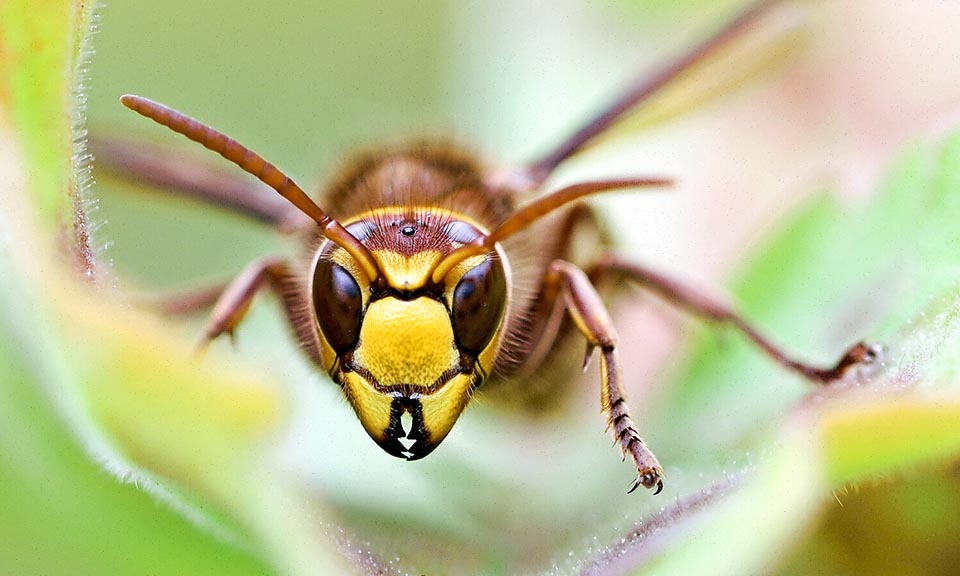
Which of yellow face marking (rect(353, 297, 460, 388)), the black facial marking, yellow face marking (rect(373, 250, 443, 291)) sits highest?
yellow face marking (rect(373, 250, 443, 291))

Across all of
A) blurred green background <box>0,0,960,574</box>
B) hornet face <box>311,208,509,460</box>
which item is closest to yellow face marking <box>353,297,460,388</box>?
hornet face <box>311,208,509,460</box>

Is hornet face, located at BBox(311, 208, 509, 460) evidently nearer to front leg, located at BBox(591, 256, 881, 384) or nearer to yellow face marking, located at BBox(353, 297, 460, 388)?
yellow face marking, located at BBox(353, 297, 460, 388)

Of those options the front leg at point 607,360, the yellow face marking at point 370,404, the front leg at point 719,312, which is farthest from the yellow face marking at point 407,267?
the front leg at point 719,312

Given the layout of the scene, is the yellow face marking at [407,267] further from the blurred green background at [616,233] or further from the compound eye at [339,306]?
the blurred green background at [616,233]

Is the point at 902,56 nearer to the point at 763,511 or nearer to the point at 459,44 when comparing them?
the point at 459,44

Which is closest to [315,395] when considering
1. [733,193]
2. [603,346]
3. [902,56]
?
[603,346]

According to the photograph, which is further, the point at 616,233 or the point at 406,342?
the point at 616,233

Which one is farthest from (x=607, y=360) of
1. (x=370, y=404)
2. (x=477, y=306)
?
(x=370, y=404)

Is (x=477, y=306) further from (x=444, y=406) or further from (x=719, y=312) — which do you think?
(x=719, y=312)
